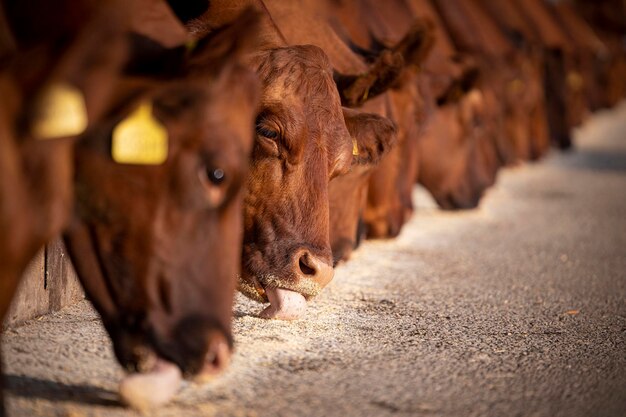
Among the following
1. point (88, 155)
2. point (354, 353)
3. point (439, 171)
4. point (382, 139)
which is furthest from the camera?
point (439, 171)

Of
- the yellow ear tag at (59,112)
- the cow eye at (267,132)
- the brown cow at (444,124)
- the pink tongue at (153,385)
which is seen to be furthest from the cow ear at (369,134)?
the yellow ear tag at (59,112)

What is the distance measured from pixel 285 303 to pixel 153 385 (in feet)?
4.57

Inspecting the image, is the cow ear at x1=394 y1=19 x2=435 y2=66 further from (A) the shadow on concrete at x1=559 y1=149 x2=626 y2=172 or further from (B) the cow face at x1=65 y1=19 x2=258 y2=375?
(A) the shadow on concrete at x1=559 y1=149 x2=626 y2=172

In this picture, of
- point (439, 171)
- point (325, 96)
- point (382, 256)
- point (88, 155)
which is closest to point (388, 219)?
point (382, 256)

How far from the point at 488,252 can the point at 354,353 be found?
3123 millimetres

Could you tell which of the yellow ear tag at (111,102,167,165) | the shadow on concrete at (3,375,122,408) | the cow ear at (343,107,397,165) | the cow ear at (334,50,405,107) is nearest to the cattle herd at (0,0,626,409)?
the yellow ear tag at (111,102,167,165)

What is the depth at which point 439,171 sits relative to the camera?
8.18 metres

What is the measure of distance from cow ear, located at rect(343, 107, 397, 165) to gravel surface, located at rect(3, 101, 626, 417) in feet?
2.58

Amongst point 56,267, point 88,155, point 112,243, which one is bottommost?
point 56,267

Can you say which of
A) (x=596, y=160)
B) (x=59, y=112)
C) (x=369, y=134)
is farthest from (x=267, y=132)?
(x=596, y=160)

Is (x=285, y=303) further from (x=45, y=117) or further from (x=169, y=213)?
(x=45, y=117)

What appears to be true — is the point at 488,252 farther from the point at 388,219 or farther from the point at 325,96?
the point at 325,96

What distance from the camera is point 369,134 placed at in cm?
489

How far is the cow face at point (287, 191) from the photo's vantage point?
3.84m
